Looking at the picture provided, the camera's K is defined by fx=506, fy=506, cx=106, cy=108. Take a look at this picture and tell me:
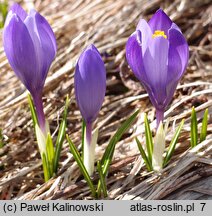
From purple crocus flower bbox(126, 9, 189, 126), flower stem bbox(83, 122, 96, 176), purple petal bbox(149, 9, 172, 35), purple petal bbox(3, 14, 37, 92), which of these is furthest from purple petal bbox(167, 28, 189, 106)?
purple petal bbox(3, 14, 37, 92)

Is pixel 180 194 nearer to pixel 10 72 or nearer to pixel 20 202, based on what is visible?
pixel 20 202

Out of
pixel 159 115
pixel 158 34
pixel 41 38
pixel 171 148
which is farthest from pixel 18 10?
pixel 171 148

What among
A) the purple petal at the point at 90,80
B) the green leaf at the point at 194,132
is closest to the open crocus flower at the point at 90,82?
the purple petal at the point at 90,80

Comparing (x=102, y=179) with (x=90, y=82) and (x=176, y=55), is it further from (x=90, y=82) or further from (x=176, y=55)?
(x=176, y=55)

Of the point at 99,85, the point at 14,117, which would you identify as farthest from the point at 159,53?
the point at 14,117

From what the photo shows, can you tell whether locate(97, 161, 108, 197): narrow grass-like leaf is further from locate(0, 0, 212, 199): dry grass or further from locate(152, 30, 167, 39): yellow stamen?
locate(152, 30, 167, 39): yellow stamen

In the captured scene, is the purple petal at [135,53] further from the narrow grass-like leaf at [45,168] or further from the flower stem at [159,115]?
the narrow grass-like leaf at [45,168]
